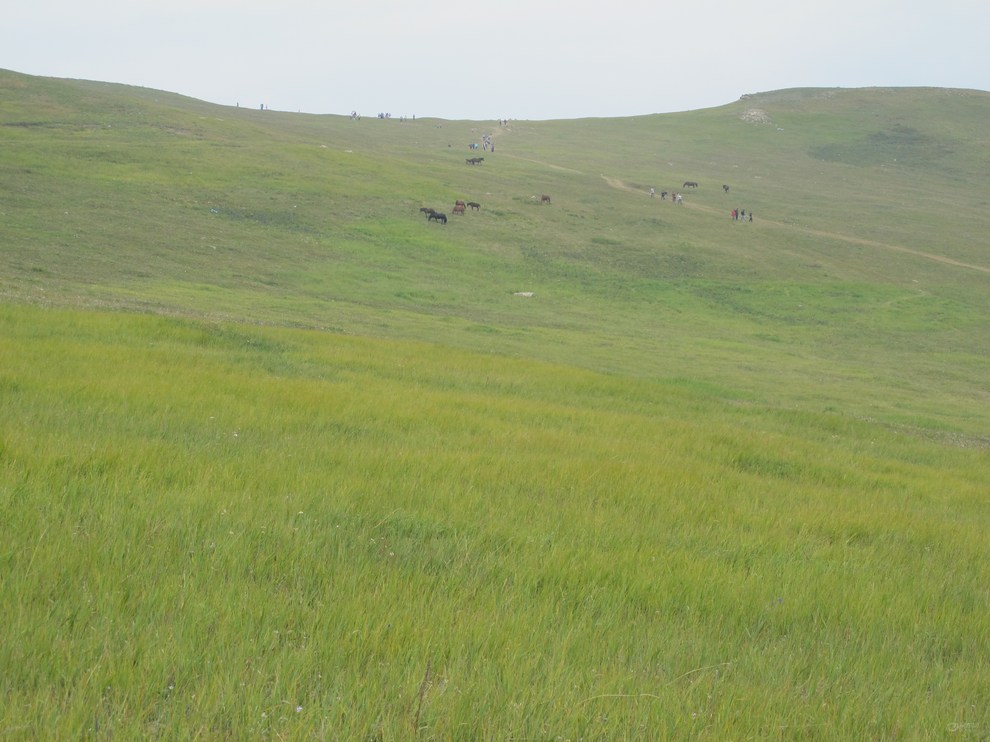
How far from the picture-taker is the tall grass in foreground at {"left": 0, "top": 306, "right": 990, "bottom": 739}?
10.1 feet

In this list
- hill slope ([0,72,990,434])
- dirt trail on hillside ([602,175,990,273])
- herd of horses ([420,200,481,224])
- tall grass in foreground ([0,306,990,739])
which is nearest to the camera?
tall grass in foreground ([0,306,990,739])

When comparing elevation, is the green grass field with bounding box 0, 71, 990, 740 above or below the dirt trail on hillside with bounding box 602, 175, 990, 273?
below

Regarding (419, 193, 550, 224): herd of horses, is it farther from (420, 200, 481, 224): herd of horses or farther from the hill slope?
the hill slope

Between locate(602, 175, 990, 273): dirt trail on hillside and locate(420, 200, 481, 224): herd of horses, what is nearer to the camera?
locate(420, 200, 481, 224): herd of horses

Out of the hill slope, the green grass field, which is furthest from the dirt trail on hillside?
the green grass field

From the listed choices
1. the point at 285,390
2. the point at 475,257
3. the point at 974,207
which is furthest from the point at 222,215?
the point at 974,207

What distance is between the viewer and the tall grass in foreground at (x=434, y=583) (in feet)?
10.1

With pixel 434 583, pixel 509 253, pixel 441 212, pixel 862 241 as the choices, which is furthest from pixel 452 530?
pixel 862 241

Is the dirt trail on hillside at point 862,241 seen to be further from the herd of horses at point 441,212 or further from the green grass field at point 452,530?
the green grass field at point 452,530

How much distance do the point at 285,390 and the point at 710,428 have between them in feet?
21.7

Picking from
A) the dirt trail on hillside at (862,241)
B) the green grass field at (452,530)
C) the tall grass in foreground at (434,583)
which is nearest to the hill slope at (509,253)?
the dirt trail on hillside at (862,241)

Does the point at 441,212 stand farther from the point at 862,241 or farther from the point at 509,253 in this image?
the point at 862,241

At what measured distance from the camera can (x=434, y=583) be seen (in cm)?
444

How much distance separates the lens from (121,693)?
114 inches
